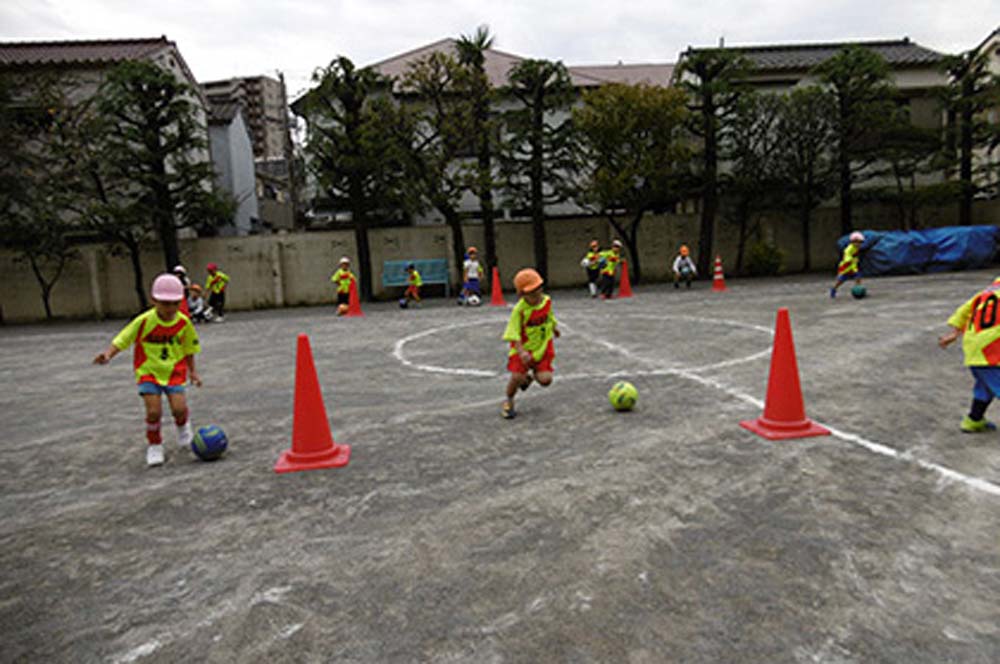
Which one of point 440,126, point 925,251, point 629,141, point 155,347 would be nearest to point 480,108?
point 440,126

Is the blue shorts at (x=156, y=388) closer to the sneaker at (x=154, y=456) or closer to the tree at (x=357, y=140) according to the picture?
the sneaker at (x=154, y=456)

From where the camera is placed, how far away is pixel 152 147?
67.6 ft

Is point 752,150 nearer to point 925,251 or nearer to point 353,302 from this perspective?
point 925,251

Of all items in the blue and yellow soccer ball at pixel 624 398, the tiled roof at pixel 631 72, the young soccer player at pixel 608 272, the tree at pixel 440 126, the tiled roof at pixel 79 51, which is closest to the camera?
the blue and yellow soccer ball at pixel 624 398

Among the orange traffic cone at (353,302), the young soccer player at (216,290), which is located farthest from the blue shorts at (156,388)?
the young soccer player at (216,290)

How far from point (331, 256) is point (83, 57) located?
11987mm

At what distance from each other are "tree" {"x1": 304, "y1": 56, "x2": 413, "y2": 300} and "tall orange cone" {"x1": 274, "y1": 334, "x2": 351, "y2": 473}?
1642 cm

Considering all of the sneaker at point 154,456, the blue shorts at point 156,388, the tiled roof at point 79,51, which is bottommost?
the sneaker at point 154,456

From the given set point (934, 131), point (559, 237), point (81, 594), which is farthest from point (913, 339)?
point (934, 131)

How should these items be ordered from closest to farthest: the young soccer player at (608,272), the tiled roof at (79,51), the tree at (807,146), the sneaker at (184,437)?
the sneaker at (184,437) → the young soccer player at (608,272) → the tree at (807,146) → the tiled roof at (79,51)

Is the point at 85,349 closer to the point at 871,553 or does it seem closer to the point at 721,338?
the point at 721,338

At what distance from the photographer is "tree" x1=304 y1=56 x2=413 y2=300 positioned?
2055cm

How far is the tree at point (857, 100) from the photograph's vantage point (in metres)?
22.4

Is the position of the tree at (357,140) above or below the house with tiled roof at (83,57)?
below
